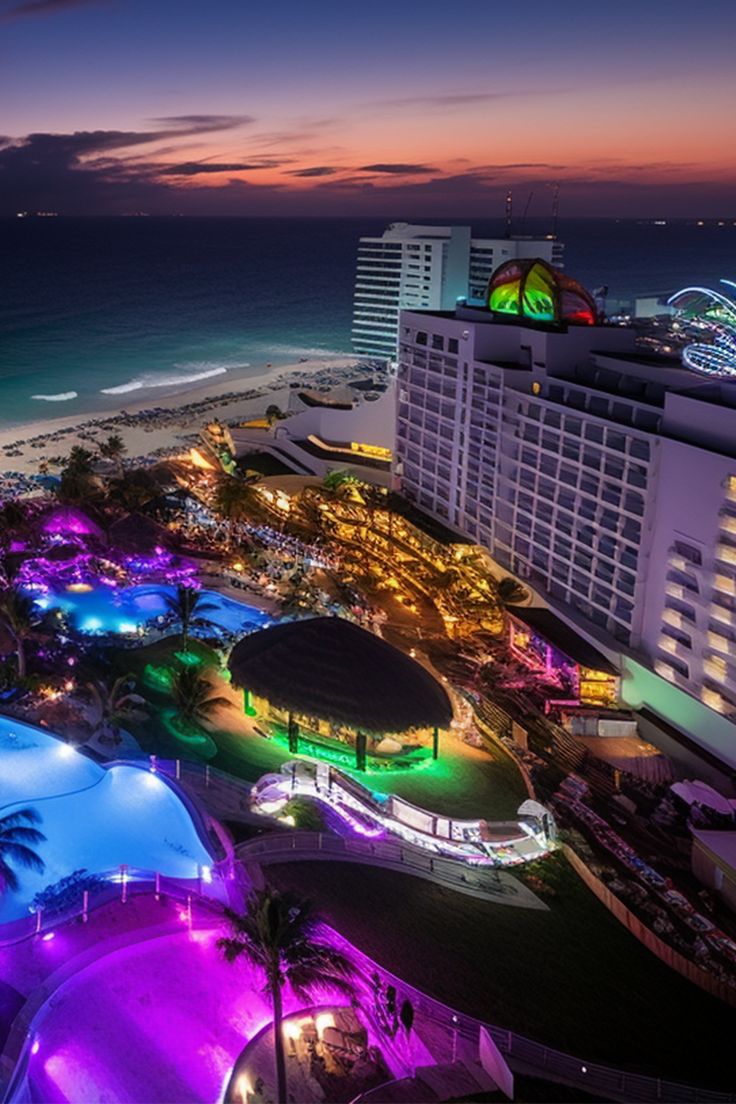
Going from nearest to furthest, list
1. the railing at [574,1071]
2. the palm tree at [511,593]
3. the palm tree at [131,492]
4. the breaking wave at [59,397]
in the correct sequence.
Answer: the railing at [574,1071]
the palm tree at [511,593]
the palm tree at [131,492]
the breaking wave at [59,397]

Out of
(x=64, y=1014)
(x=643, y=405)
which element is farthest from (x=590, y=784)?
(x=64, y=1014)

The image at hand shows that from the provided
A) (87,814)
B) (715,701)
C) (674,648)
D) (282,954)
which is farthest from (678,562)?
(87,814)

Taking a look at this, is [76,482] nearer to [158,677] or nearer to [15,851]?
[158,677]

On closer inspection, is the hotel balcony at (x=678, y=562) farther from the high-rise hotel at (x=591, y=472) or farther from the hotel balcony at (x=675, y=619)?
the hotel balcony at (x=675, y=619)

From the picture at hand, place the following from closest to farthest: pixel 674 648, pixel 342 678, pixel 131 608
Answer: pixel 342 678
pixel 674 648
pixel 131 608

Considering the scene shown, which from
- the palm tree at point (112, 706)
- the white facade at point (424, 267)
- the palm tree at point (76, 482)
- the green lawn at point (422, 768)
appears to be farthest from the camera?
the white facade at point (424, 267)

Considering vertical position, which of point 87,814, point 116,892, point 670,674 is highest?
point 670,674

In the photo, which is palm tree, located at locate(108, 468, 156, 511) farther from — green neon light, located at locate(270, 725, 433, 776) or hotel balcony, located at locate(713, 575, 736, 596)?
hotel balcony, located at locate(713, 575, 736, 596)

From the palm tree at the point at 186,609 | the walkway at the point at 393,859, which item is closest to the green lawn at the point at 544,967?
the walkway at the point at 393,859
